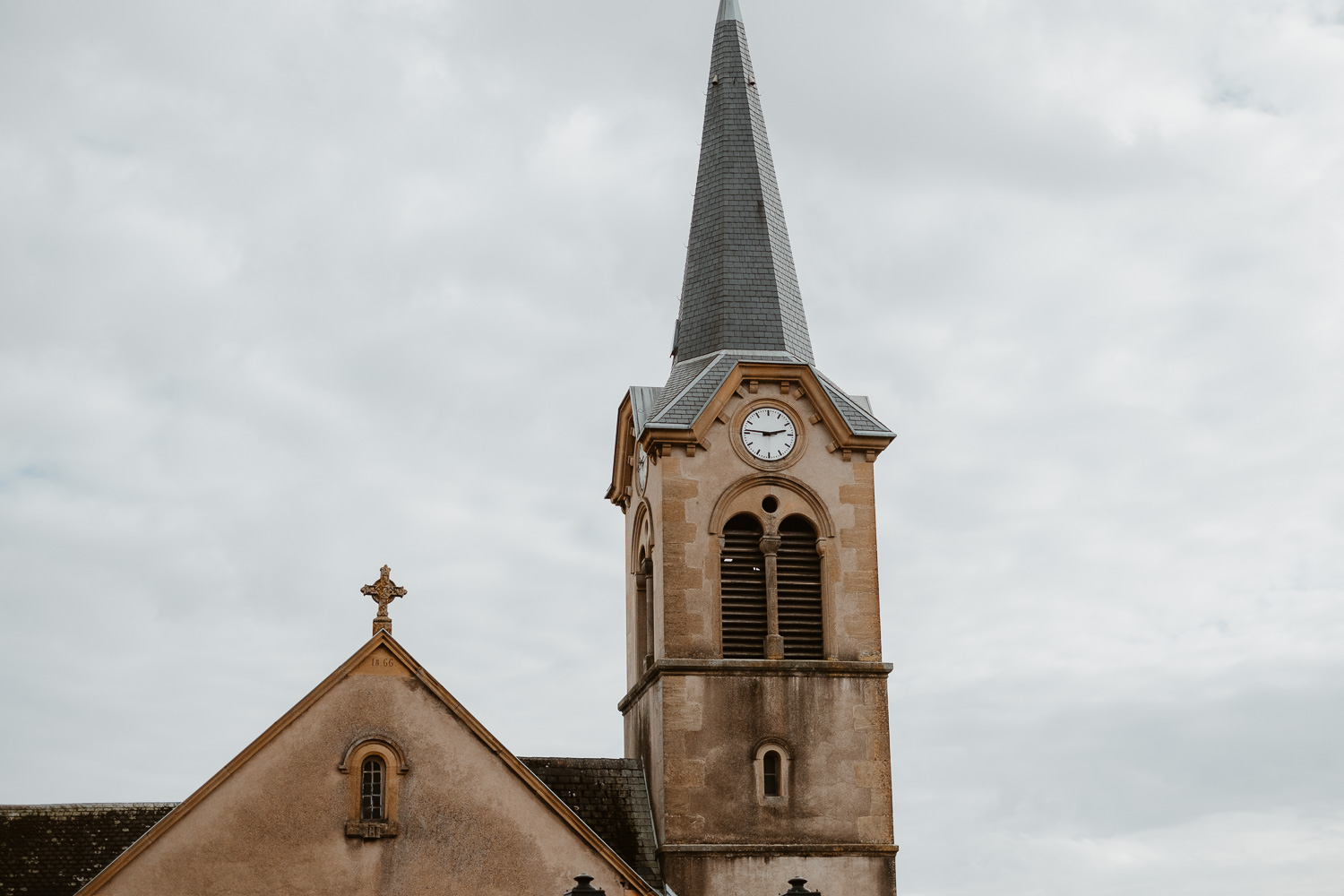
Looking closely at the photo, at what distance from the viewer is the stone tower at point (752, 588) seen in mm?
35281

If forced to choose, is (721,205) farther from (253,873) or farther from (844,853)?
(253,873)

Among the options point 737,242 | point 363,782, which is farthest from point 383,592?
point 737,242

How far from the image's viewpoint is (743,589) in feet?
122

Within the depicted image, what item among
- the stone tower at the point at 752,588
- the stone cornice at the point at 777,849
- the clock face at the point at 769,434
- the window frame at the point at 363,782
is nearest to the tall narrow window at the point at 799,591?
the stone tower at the point at 752,588

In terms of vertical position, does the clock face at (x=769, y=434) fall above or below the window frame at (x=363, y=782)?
above

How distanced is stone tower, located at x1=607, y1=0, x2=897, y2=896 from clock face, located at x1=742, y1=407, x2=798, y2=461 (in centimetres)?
4

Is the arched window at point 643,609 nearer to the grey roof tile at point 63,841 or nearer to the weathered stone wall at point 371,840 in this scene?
the weathered stone wall at point 371,840

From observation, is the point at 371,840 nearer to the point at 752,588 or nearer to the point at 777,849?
the point at 777,849

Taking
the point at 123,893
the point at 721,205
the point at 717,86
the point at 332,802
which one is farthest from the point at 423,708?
the point at 717,86

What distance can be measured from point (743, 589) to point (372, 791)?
29.3ft

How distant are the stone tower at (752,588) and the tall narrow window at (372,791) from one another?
5.80m

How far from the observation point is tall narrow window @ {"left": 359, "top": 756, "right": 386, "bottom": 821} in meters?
32.0

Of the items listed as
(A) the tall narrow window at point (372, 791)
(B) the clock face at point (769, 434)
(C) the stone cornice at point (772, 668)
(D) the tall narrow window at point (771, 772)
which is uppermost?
(B) the clock face at point (769, 434)

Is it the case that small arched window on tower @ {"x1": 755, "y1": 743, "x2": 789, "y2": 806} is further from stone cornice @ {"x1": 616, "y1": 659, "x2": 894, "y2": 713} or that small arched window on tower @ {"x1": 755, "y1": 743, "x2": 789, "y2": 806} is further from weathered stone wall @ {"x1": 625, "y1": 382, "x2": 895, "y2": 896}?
stone cornice @ {"x1": 616, "y1": 659, "x2": 894, "y2": 713}
